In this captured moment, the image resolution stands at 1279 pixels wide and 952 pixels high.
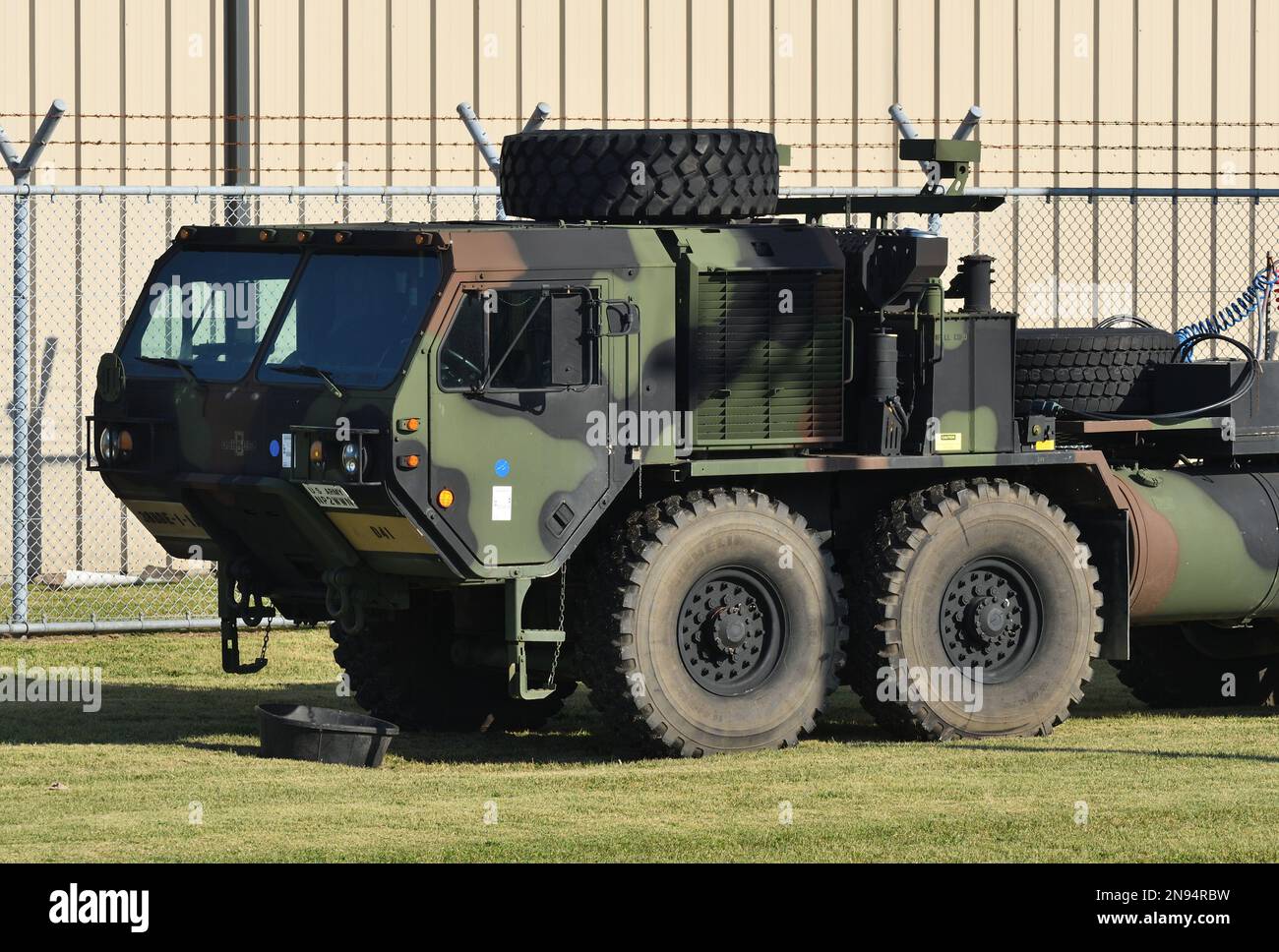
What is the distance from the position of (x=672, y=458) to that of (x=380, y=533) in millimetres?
1390

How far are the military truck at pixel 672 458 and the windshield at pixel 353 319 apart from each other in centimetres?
2

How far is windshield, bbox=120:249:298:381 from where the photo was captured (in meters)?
11.5

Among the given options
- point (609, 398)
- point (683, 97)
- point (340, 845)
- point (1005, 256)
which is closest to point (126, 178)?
point (683, 97)

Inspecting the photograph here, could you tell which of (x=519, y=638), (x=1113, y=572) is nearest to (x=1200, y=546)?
(x=1113, y=572)

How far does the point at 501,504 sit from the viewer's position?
1081 centimetres

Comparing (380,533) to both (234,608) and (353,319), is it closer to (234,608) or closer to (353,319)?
(353,319)

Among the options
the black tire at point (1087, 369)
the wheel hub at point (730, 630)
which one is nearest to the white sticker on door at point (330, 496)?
the wheel hub at point (730, 630)

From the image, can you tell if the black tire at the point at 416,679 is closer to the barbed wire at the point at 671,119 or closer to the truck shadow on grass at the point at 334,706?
the truck shadow on grass at the point at 334,706

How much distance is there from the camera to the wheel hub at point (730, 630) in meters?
11.4

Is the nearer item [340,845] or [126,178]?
[340,845]

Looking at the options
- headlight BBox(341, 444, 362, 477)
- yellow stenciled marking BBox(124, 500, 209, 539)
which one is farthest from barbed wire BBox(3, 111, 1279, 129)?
headlight BBox(341, 444, 362, 477)

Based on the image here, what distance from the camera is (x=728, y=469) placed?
1138 cm

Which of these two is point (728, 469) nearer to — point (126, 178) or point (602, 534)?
point (602, 534)

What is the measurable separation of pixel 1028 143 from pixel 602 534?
9.54 metres
